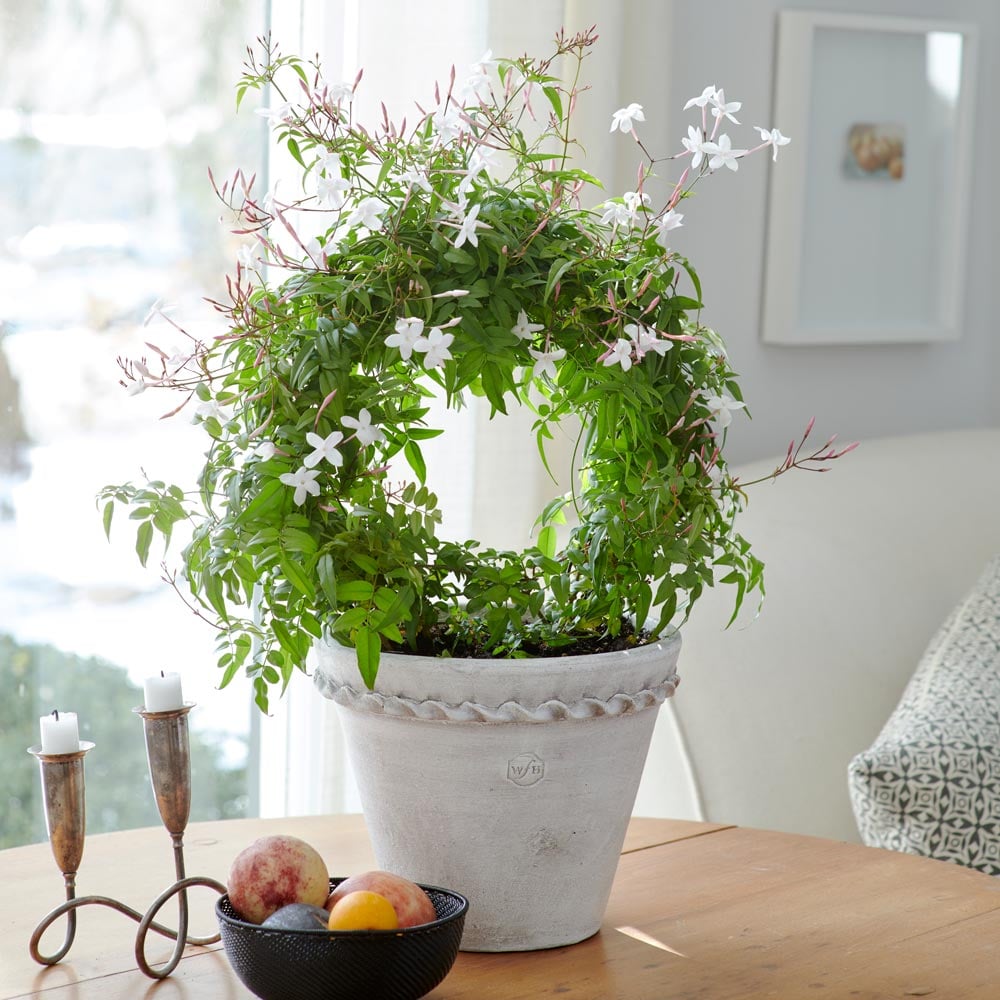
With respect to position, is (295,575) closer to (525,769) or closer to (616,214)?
(525,769)

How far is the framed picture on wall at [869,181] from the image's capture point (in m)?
2.30

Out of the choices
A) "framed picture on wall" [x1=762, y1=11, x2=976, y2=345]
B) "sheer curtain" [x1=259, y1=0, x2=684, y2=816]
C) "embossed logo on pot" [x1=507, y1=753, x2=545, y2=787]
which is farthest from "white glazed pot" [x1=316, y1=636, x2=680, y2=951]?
"framed picture on wall" [x1=762, y1=11, x2=976, y2=345]

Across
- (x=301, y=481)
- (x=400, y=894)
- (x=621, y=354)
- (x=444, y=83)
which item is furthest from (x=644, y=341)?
(x=444, y=83)

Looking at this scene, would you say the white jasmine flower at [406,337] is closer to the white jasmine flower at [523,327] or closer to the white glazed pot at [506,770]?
the white jasmine flower at [523,327]

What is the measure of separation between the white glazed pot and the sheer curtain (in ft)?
2.69

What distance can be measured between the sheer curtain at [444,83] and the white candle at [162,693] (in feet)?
2.92

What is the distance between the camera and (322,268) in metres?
0.89

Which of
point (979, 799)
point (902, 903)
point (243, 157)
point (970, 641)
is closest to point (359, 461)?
point (902, 903)

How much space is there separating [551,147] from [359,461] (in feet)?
3.77

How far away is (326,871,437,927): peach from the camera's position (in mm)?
837

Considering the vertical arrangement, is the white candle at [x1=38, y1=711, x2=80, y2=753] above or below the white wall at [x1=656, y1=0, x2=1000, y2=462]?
below

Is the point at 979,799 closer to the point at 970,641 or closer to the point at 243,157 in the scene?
the point at 970,641

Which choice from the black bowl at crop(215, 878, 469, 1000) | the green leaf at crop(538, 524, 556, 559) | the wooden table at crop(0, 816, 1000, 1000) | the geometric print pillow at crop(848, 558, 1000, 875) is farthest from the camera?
the geometric print pillow at crop(848, 558, 1000, 875)

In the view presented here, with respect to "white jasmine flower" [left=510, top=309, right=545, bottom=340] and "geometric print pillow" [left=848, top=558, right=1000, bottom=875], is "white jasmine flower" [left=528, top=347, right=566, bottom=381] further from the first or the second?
"geometric print pillow" [left=848, top=558, right=1000, bottom=875]
